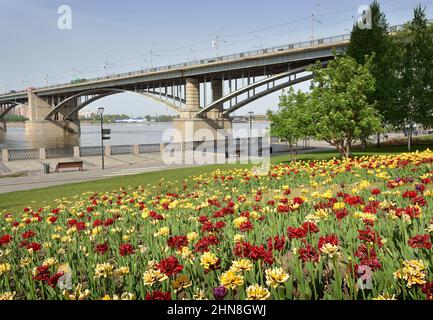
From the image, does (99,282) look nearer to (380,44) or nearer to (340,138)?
(340,138)

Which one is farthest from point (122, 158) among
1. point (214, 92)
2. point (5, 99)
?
point (5, 99)

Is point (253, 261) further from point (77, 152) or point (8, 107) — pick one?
point (8, 107)

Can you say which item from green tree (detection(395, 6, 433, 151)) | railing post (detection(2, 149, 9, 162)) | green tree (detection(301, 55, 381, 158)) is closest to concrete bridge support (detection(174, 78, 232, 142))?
railing post (detection(2, 149, 9, 162))

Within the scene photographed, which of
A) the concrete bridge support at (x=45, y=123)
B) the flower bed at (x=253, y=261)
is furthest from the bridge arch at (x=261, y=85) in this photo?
the concrete bridge support at (x=45, y=123)

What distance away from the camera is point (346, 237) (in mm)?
4309

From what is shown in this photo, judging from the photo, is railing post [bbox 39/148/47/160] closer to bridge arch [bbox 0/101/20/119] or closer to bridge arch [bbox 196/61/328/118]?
bridge arch [bbox 196/61/328/118]

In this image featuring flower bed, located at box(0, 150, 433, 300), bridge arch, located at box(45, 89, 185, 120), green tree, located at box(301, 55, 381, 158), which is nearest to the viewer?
flower bed, located at box(0, 150, 433, 300)

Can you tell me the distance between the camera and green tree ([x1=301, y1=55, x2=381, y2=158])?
63.3 ft

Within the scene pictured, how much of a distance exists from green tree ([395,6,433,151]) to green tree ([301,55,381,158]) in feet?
31.9

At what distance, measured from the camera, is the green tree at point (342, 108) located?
19281 millimetres

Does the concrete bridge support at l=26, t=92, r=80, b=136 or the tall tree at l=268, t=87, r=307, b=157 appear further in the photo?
the concrete bridge support at l=26, t=92, r=80, b=136

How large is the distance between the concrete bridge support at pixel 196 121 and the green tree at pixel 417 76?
3237cm

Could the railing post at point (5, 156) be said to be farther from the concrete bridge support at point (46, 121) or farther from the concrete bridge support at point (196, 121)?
A: the concrete bridge support at point (46, 121)
